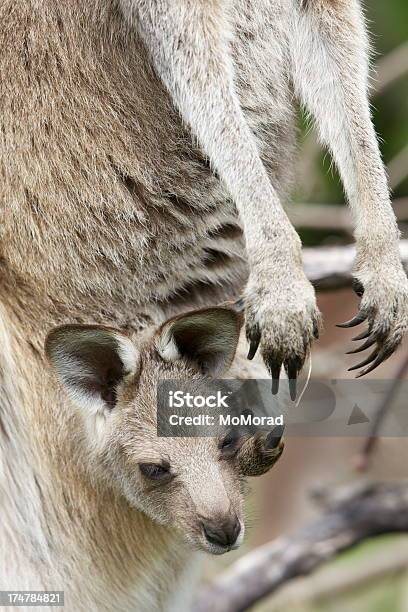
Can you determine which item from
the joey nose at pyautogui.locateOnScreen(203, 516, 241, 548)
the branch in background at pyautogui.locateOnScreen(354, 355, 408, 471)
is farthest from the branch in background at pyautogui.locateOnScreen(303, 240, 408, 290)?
the joey nose at pyautogui.locateOnScreen(203, 516, 241, 548)

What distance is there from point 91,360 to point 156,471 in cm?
31

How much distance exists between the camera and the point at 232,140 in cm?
281

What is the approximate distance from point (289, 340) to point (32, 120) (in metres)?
0.90

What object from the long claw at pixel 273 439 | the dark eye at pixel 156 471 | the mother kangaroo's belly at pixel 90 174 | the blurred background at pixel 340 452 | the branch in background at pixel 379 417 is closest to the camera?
the dark eye at pixel 156 471

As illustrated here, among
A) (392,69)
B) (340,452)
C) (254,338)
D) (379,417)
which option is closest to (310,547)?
(379,417)

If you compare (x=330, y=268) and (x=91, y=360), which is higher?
(x=91, y=360)

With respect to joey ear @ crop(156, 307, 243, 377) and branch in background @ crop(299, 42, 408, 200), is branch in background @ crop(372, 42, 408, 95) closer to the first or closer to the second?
branch in background @ crop(299, 42, 408, 200)

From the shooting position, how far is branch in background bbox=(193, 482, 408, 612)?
3820 millimetres

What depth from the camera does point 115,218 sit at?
290 cm

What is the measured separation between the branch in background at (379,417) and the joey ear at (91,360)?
122cm

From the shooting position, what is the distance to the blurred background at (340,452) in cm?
440

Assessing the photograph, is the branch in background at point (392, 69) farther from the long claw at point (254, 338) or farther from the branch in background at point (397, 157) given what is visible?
the long claw at point (254, 338)

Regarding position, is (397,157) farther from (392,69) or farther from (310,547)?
(310,547)

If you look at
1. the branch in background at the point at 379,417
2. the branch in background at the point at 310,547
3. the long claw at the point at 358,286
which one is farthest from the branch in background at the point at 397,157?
the long claw at the point at 358,286
